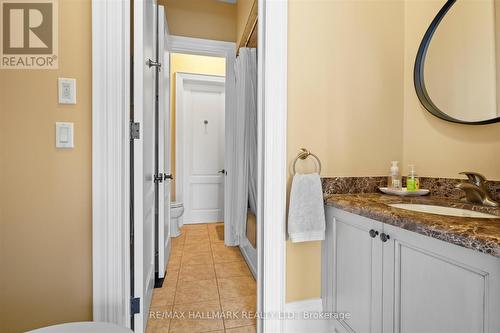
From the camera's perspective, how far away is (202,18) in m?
2.60

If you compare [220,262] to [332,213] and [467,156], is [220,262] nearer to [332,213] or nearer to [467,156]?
[332,213]

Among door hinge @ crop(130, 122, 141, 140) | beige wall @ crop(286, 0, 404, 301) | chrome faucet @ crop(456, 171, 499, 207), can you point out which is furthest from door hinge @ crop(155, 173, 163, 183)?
chrome faucet @ crop(456, 171, 499, 207)

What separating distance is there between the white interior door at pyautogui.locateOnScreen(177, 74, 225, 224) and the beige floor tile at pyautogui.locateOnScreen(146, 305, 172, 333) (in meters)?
2.07

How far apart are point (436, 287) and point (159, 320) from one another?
4.96ft

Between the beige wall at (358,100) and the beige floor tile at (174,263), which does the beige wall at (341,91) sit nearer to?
the beige wall at (358,100)

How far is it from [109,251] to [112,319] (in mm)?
326

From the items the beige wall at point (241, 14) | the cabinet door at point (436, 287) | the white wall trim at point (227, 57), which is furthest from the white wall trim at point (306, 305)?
the beige wall at point (241, 14)

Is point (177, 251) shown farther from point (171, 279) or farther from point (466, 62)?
point (466, 62)

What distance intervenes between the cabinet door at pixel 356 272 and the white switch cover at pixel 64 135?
4.36ft

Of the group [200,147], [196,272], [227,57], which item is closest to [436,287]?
[196,272]

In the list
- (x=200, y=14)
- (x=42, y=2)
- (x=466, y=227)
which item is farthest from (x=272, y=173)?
(x=200, y=14)

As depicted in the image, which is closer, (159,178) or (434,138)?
(434,138)

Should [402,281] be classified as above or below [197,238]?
above

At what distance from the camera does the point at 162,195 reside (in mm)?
1945
